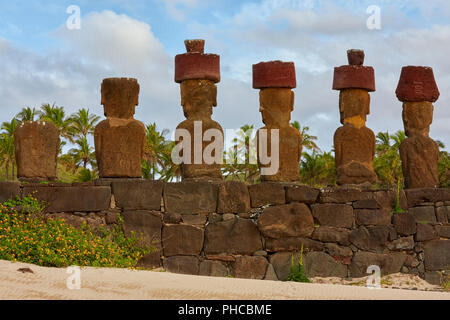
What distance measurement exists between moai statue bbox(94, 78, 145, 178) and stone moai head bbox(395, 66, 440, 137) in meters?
4.59

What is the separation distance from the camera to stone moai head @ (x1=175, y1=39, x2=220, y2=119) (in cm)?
967

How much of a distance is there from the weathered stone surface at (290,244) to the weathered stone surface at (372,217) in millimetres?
841

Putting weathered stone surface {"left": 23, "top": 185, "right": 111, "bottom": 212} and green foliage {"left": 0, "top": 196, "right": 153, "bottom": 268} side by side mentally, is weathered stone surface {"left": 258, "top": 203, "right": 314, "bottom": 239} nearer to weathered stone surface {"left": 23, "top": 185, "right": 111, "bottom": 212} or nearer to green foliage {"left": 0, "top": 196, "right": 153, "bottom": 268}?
green foliage {"left": 0, "top": 196, "right": 153, "bottom": 268}

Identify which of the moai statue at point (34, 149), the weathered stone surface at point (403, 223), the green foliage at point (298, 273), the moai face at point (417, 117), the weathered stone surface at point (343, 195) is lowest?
the green foliage at point (298, 273)

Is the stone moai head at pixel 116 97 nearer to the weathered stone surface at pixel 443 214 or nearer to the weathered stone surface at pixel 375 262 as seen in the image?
the weathered stone surface at pixel 375 262

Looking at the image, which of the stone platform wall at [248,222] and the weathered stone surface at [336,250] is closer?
the stone platform wall at [248,222]

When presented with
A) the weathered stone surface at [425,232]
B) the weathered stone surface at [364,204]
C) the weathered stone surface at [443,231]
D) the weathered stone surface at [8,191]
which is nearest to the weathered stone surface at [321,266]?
the weathered stone surface at [364,204]

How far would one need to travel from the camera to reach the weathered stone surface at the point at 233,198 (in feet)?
31.0

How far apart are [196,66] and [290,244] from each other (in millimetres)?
2977

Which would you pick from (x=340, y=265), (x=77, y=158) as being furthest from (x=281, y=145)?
(x=77, y=158)

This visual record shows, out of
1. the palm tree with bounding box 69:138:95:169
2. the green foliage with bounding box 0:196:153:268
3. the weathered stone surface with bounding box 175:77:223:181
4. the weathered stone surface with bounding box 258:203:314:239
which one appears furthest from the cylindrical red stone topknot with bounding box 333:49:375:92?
the palm tree with bounding box 69:138:95:169

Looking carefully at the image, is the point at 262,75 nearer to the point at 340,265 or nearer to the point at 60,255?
the point at 340,265

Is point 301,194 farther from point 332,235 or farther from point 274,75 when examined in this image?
point 274,75

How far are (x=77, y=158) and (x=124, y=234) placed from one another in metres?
21.2
